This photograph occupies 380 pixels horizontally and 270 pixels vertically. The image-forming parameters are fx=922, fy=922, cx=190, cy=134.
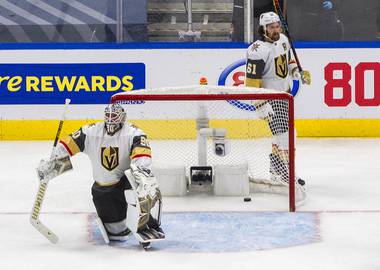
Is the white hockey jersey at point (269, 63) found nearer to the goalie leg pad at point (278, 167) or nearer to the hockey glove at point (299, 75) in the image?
the hockey glove at point (299, 75)

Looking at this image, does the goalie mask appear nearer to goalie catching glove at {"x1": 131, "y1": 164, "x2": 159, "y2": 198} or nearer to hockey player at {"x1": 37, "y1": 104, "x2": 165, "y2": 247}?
hockey player at {"x1": 37, "y1": 104, "x2": 165, "y2": 247}

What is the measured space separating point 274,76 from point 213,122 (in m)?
1.14

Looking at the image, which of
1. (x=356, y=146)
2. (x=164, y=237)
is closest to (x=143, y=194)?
(x=164, y=237)

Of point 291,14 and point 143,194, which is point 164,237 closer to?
point 143,194

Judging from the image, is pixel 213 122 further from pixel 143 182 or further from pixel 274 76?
pixel 143 182

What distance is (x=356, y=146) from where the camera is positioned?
9344 millimetres

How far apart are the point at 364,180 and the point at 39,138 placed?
394cm

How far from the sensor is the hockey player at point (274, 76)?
684 cm

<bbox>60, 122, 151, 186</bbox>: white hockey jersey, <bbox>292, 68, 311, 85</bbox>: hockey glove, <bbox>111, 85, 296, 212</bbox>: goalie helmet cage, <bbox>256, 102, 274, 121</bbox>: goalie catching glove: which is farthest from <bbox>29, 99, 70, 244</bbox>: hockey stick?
<bbox>292, 68, 311, 85</bbox>: hockey glove

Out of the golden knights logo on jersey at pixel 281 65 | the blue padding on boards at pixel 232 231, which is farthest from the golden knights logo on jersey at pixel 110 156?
the golden knights logo on jersey at pixel 281 65

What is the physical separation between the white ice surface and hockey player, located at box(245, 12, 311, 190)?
31 centimetres

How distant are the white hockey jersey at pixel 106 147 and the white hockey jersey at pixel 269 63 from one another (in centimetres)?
186

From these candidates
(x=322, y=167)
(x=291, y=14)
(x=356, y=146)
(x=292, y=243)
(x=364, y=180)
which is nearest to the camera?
(x=292, y=243)

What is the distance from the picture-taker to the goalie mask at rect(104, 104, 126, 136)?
524cm
